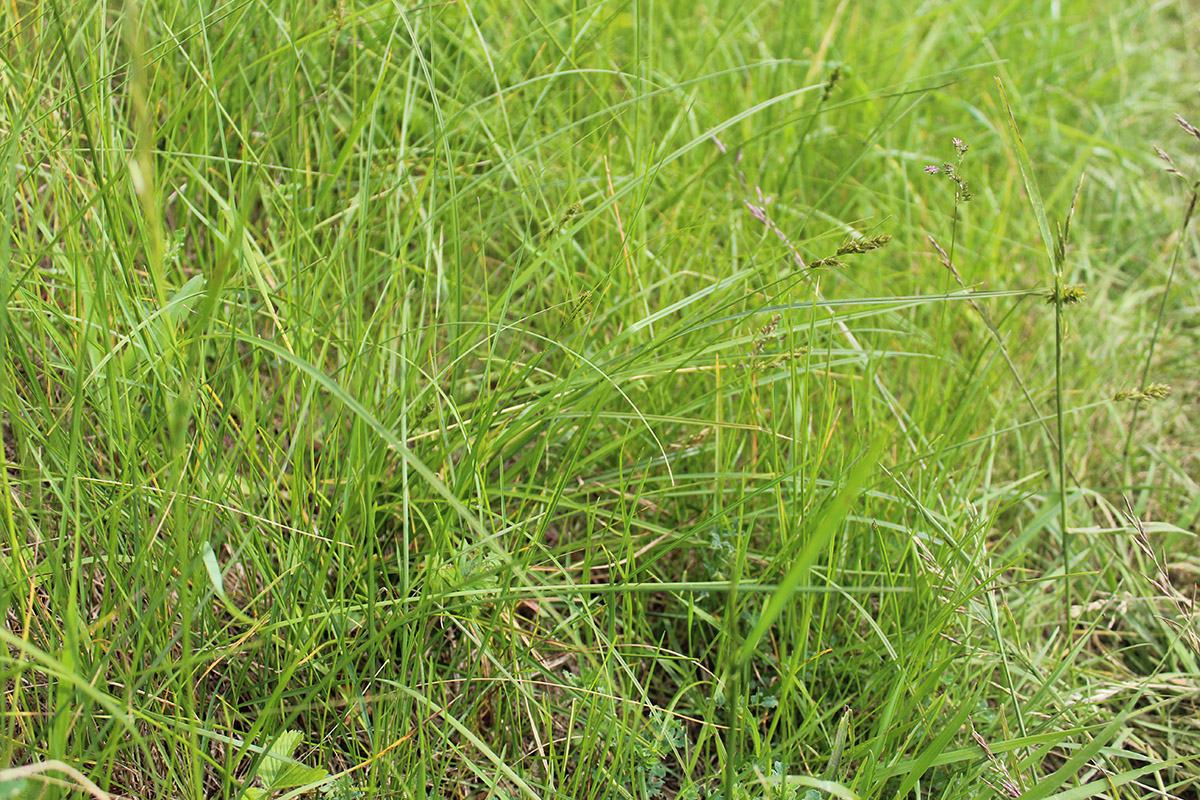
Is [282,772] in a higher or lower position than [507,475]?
lower

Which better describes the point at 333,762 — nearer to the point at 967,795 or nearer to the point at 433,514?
the point at 433,514

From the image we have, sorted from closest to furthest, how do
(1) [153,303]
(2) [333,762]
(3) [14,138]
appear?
(3) [14,138] → (2) [333,762] → (1) [153,303]

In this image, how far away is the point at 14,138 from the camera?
1.00 metres

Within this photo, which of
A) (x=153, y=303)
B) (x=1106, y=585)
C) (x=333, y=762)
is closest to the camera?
(x=333, y=762)

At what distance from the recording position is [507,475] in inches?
52.9

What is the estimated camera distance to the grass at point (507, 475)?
104 cm

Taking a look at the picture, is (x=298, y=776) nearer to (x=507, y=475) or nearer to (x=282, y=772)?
(x=282, y=772)

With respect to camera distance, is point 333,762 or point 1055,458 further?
point 1055,458

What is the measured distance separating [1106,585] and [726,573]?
87cm

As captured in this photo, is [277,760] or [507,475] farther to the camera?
[507,475]

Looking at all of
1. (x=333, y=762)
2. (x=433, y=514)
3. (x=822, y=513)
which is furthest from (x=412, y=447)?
(x=822, y=513)

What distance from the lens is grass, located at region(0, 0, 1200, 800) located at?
1.04m

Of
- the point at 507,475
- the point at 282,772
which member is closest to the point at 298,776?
the point at 282,772

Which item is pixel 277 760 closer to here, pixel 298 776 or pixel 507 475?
pixel 298 776
